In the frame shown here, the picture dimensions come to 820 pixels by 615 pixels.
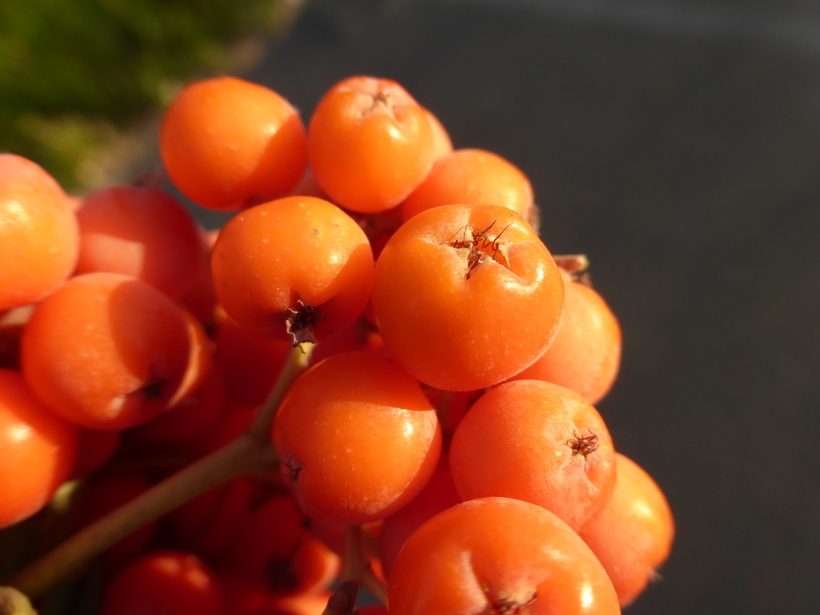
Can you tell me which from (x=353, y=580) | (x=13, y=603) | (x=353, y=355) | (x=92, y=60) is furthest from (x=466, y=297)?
(x=92, y=60)

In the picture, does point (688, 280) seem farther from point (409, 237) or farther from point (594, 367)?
point (409, 237)

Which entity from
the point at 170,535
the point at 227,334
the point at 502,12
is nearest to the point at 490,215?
the point at 227,334

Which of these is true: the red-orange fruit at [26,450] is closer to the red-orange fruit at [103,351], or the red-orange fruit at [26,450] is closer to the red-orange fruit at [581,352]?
the red-orange fruit at [103,351]

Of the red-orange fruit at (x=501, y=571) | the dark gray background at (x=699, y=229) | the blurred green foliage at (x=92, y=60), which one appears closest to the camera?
the red-orange fruit at (x=501, y=571)

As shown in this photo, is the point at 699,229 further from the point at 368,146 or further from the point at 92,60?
the point at 92,60

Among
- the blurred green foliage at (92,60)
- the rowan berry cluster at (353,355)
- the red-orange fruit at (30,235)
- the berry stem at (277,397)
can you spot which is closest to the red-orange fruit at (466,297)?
the rowan berry cluster at (353,355)

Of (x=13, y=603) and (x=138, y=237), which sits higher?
(x=138, y=237)

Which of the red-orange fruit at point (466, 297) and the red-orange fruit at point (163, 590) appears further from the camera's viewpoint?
the red-orange fruit at point (163, 590)

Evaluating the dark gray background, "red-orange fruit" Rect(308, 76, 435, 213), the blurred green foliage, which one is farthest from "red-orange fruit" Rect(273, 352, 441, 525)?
the blurred green foliage
